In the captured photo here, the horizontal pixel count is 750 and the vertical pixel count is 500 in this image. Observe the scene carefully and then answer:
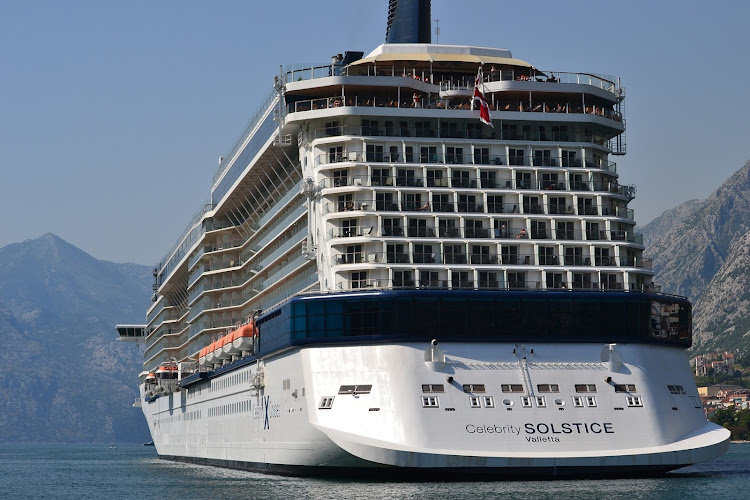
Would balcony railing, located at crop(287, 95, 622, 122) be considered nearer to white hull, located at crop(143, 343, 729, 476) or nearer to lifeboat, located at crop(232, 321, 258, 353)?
lifeboat, located at crop(232, 321, 258, 353)

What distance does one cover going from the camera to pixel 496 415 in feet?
175

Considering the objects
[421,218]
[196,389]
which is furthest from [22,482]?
[421,218]

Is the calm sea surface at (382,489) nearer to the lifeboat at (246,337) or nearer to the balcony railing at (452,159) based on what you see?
the lifeboat at (246,337)

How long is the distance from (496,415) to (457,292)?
5430 mm

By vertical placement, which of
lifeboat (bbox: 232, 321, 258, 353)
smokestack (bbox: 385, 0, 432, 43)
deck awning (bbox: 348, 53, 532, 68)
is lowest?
lifeboat (bbox: 232, 321, 258, 353)

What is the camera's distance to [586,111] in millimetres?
63594

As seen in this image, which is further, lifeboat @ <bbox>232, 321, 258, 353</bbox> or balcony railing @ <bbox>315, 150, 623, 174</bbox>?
lifeboat @ <bbox>232, 321, 258, 353</bbox>

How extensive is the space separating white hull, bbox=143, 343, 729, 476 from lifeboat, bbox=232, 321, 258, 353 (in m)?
9.88

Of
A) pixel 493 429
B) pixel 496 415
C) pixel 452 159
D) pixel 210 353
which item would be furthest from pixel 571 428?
pixel 210 353

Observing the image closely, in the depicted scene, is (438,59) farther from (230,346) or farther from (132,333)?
(132,333)

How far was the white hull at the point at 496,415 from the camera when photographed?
5247cm

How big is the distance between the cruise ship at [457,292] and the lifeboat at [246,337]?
17cm

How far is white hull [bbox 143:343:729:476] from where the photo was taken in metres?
52.5

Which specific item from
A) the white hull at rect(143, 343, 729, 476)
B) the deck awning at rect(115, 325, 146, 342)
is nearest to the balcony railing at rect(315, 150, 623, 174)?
the white hull at rect(143, 343, 729, 476)
